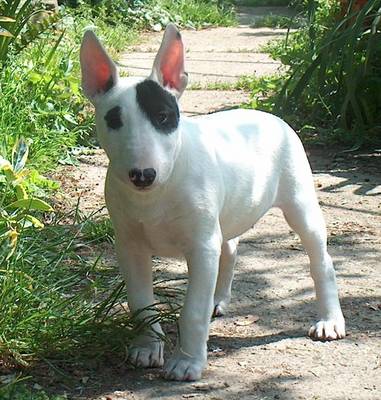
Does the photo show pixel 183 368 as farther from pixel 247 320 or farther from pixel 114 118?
pixel 114 118

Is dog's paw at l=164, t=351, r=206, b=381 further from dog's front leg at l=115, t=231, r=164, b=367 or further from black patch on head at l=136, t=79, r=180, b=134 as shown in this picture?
black patch on head at l=136, t=79, r=180, b=134

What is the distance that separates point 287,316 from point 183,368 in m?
1.02

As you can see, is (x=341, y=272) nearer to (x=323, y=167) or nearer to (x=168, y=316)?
(x=168, y=316)

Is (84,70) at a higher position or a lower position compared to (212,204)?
higher

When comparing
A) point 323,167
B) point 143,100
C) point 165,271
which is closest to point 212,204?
point 143,100

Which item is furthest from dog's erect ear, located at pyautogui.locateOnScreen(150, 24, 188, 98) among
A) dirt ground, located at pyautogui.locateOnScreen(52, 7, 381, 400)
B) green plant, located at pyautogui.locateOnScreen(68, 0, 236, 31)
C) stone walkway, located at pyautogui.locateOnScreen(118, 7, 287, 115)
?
green plant, located at pyautogui.locateOnScreen(68, 0, 236, 31)

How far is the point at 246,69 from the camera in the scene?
484 inches

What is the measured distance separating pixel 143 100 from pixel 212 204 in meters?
0.52

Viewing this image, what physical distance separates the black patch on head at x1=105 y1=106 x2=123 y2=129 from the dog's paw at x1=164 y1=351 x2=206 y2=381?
3.17 feet

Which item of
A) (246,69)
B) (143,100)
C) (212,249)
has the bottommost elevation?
(246,69)

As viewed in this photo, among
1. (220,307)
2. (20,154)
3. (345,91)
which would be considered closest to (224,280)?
(220,307)

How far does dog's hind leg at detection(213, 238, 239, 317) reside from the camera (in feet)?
15.8

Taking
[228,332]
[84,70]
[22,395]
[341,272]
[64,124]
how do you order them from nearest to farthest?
[22,395] → [84,70] → [228,332] → [341,272] → [64,124]

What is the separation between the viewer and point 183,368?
396 centimetres
